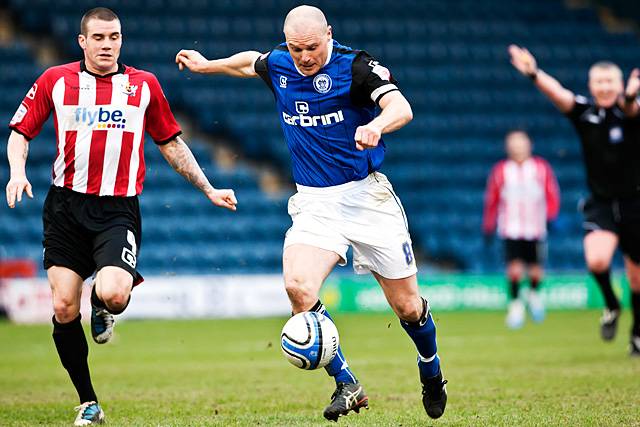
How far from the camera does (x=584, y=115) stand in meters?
10.0

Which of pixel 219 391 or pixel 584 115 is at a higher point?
pixel 584 115

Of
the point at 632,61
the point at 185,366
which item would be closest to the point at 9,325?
the point at 185,366

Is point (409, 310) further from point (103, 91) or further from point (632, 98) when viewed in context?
point (632, 98)

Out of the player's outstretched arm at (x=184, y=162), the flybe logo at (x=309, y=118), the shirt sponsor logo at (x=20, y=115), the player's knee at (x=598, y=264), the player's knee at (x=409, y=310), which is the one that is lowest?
the player's knee at (x=598, y=264)

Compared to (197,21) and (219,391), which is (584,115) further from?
(197,21)

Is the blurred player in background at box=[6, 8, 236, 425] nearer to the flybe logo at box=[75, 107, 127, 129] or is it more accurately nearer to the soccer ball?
the flybe logo at box=[75, 107, 127, 129]

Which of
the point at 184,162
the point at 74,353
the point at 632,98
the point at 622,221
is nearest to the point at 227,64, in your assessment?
the point at 184,162

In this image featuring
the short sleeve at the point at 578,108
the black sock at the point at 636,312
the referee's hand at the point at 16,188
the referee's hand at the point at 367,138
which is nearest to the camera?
the referee's hand at the point at 367,138

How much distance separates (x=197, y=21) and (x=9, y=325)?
8.25 metres

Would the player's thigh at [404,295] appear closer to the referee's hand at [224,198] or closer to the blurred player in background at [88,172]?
the referee's hand at [224,198]

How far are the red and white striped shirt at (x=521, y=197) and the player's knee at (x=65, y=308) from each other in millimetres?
10341

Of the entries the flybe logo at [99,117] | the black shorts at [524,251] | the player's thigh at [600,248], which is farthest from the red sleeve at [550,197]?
the flybe logo at [99,117]

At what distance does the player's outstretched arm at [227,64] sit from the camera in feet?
22.4

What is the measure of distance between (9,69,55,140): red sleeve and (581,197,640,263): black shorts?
549cm
